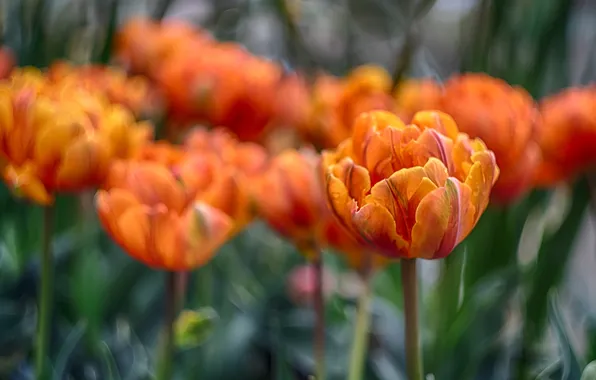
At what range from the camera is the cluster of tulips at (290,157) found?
0.27 metres

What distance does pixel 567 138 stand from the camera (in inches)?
19.7

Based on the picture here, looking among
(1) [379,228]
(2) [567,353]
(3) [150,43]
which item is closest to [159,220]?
(1) [379,228]

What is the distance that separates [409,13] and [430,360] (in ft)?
0.82

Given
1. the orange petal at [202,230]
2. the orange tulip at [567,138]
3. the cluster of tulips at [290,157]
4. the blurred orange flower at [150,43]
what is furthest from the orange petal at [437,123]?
the blurred orange flower at [150,43]

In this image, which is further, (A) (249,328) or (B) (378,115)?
(A) (249,328)

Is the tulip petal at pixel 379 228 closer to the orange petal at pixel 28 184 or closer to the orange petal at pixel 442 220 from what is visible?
the orange petal at pixel 442 220

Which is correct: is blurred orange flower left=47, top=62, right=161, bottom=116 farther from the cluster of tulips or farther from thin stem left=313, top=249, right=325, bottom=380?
thin stem left=313, top=249, right=325, bottom=380

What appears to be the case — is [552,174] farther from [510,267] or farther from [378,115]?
[378,115]

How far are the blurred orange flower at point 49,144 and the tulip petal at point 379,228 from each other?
0.55ft

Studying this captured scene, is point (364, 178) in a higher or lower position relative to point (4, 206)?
higher

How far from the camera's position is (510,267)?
519 millimetres

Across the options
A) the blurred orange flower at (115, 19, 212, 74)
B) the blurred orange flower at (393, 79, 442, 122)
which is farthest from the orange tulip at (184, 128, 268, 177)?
the blurred orange flower at (115, 19, 212, 74)

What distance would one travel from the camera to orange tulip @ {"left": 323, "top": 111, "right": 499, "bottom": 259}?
0.26 metres

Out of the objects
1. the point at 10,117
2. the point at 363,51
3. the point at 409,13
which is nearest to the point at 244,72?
the point at 409,13
